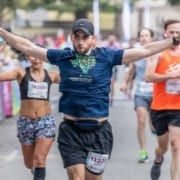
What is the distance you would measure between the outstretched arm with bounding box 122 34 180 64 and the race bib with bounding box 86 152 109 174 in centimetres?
84

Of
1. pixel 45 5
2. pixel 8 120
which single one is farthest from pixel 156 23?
pixel 8 120

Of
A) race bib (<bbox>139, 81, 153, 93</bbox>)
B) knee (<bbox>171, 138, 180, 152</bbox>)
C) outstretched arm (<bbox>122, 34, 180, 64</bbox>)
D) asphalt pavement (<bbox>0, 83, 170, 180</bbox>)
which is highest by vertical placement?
outstretched arm (<bbox>122, 34, 180, 64</bbox>)

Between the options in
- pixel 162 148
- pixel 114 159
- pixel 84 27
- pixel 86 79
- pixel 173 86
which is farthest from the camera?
pixel 114 159

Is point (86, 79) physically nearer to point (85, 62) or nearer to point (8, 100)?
point (85, 62)

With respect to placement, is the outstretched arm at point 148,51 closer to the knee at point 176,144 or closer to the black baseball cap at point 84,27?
the black baseball cap at point 84,27

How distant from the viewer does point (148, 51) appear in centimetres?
701

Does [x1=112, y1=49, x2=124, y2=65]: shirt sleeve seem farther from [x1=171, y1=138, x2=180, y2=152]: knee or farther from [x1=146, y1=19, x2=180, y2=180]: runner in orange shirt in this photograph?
[x1=171, y1=138, x2=180, y2=152]: knee

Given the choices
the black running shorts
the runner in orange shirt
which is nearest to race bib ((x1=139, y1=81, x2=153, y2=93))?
the runner in orange shirt

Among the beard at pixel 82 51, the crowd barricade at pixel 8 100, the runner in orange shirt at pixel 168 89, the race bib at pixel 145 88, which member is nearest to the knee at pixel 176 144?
the runner in orange shirt at pixel 168 89

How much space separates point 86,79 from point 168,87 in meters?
1.85

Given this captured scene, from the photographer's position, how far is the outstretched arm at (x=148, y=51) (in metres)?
6.94

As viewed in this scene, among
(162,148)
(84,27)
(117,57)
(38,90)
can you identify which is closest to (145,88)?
(162,148)

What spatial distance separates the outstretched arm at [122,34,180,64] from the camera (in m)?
6.94

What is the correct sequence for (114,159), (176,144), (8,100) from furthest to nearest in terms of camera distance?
(8,100)
(114,159)
(176,144)
